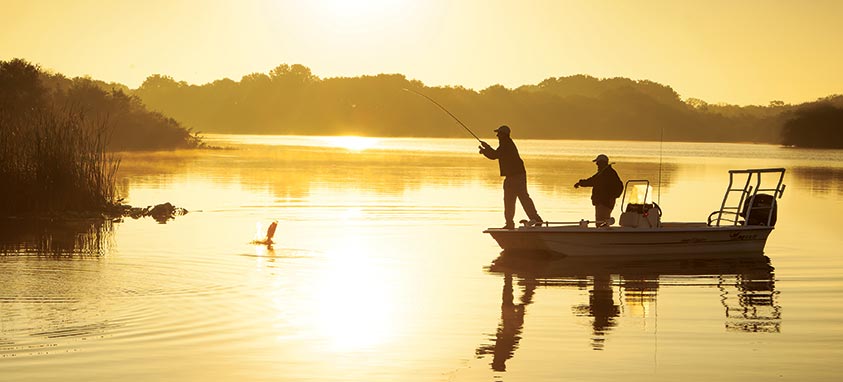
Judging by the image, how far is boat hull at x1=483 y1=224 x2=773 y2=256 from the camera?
22328 millimetres

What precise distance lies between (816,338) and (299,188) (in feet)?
109

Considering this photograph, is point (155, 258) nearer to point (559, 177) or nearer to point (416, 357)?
point (416, 357)

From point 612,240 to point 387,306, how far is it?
281 inches

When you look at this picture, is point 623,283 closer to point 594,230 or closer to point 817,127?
point 594,230

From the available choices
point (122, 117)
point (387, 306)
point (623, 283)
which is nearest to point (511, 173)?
point (623, 283)

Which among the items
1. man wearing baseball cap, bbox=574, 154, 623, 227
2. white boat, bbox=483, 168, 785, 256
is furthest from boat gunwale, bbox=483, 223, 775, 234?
man wearing baseball cap, bbox=574, 154, 623, 227

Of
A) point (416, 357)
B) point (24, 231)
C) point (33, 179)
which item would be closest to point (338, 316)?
point (416, 357)

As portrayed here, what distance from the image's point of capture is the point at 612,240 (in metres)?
22.6

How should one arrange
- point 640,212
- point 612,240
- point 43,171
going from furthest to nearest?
1. point 43,171
2. point 640,212
3. point 612,240

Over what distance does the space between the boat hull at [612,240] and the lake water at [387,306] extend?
0.30 meters

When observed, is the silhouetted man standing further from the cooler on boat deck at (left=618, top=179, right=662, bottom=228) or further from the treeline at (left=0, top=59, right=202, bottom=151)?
the treeline at (left=0, top=59, right=202, bottom=151)

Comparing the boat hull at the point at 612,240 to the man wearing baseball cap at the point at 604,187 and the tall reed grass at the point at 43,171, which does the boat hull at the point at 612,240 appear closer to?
the man wearing baseball cap at the point at 604,187

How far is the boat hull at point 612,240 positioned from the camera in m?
22.3

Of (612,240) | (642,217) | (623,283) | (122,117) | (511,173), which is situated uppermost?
(122,117)
